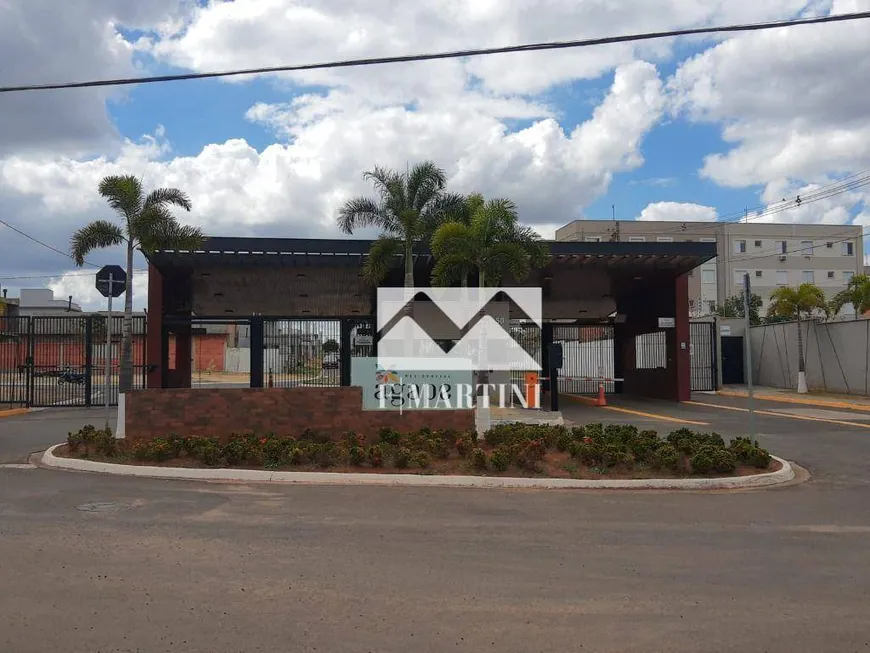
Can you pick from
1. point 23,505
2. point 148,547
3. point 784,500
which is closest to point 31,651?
point 148,547

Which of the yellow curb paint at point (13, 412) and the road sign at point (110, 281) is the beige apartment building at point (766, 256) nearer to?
the yellow curb paint at point (13, 412)

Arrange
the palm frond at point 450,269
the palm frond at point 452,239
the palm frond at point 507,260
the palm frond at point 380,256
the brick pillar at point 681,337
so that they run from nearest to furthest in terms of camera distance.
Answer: the palm frond at point 452,239 → the palm frond at point 450,269 → the palm frond at point 507,260 → the palm frond at point 380,256 → the brick pillar at point 681,337

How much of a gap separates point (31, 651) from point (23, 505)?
490 cm

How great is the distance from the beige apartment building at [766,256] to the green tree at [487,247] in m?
54.4

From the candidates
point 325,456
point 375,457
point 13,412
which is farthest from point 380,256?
point 13,412

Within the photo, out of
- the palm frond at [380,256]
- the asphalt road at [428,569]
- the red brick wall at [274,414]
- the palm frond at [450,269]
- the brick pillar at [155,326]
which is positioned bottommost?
the asphalt road at [428,569]

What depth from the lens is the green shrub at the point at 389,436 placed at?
40.4ft

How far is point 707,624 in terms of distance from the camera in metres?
5.02

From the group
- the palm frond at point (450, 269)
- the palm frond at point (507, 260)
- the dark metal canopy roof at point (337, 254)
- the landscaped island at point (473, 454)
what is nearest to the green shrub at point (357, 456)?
the landscaped island at point (473, 454)

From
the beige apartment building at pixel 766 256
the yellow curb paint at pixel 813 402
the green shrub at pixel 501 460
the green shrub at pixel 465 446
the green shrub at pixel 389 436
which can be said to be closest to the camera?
the green shrub at pixel 501 460

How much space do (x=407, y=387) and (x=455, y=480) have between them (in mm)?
4164

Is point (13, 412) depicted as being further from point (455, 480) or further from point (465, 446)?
point (455, 480)

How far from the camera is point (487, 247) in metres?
20.4

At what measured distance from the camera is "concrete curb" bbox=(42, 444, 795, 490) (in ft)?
33.4
